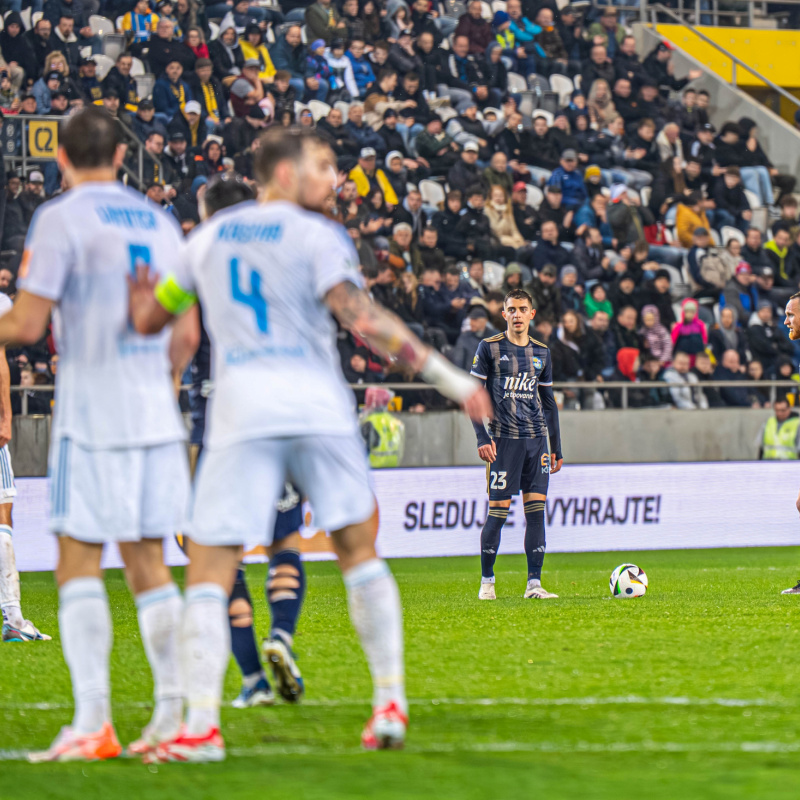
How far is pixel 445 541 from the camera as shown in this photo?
50.0ft

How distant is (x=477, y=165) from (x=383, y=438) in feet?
19.2

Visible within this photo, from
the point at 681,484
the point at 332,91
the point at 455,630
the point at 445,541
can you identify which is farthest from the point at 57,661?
the point at 332,91

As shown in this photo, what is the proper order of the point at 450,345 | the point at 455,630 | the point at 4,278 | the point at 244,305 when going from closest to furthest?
the point at 244,305 → the point at 455,630 → the point at 4,278 → the point at 450,345

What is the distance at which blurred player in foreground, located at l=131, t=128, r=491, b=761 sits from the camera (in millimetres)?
4316

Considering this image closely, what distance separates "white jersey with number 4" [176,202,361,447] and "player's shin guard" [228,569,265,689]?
52.9 inches

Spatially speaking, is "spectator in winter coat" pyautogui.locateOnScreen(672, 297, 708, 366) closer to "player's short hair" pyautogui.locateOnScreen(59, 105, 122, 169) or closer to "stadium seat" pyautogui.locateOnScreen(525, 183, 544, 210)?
"stadium seat" pyautogui.locateOnScreen(525, 183, 544, 210)

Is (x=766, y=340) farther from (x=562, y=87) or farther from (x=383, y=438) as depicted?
(x=383, y=438)

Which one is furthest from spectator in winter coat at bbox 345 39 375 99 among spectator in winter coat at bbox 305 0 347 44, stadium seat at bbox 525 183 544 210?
stadium seat at bbox 525 183 544 210

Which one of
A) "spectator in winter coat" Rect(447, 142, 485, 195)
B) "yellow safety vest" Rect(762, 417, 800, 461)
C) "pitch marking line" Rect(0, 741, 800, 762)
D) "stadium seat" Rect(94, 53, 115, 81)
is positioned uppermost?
"stadium seat" Rect(94, 53, 115, 81)

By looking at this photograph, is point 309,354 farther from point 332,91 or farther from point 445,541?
point 332,91

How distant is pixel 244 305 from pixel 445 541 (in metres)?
11.1

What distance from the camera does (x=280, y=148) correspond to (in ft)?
15.1

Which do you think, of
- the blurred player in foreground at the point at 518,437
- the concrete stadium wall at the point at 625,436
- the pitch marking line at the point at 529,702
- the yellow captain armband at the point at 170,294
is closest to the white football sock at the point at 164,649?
the yellow captain armband at the point at 170,294

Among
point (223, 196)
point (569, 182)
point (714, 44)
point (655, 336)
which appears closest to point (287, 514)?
point (223, 196)
